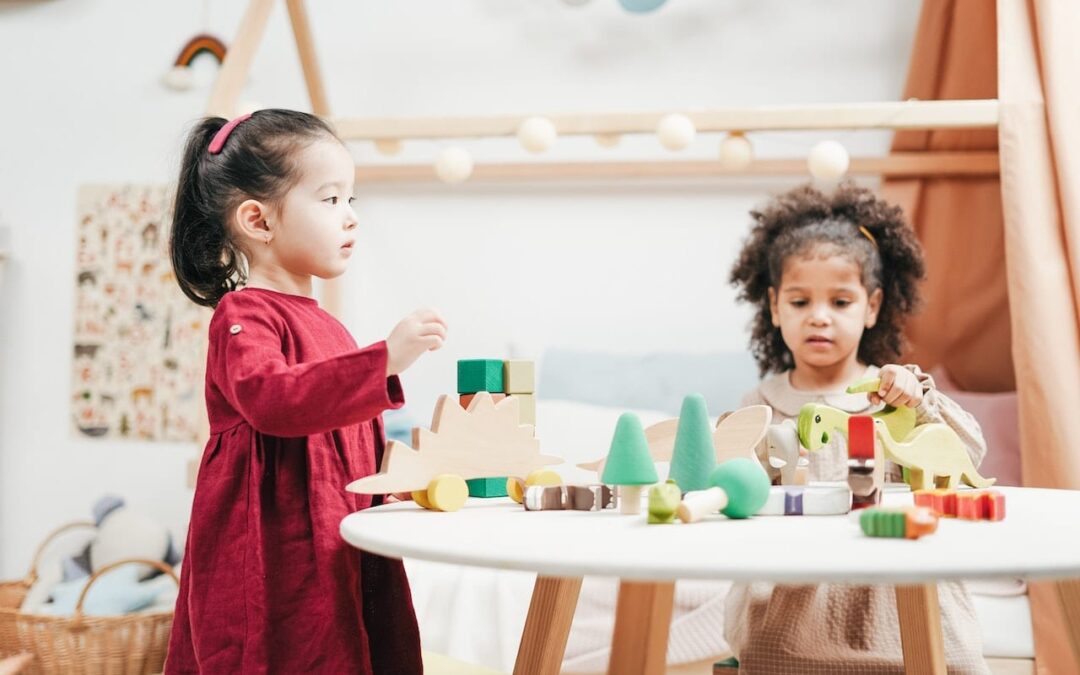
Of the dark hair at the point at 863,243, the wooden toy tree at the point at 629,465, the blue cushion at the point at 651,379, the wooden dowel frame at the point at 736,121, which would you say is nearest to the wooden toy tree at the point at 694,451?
the wooden toy tree at the point at 629,465

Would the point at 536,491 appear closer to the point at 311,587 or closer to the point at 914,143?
the point at 311,587

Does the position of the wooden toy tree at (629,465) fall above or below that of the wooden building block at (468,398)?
below

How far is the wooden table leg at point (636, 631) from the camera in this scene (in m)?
0.80

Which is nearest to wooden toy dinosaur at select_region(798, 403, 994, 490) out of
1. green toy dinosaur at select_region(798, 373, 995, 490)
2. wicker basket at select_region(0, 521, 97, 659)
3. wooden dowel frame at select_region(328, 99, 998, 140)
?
green toy dinosaur at select_region(798, 373, 995, 490)

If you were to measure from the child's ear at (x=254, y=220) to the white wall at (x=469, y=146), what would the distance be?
1.38 m

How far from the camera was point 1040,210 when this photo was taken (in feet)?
5.12

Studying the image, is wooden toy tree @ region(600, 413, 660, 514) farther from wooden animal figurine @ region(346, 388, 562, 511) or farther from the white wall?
the white wall

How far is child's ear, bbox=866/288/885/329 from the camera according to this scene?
1.54m

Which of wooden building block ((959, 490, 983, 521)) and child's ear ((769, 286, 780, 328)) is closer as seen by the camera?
wooden building block ((959, 490, 983, 521))

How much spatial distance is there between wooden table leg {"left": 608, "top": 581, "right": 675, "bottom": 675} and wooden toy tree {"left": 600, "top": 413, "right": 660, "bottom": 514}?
6cm

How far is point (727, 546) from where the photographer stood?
2.01 ft

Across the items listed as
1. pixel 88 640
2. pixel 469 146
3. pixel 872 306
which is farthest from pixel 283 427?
pixel 469 146

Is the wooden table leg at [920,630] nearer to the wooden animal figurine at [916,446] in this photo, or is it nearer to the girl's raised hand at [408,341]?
the wooden animal figurine at [916,446]

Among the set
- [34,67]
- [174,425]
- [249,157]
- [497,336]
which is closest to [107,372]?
[174,425]
